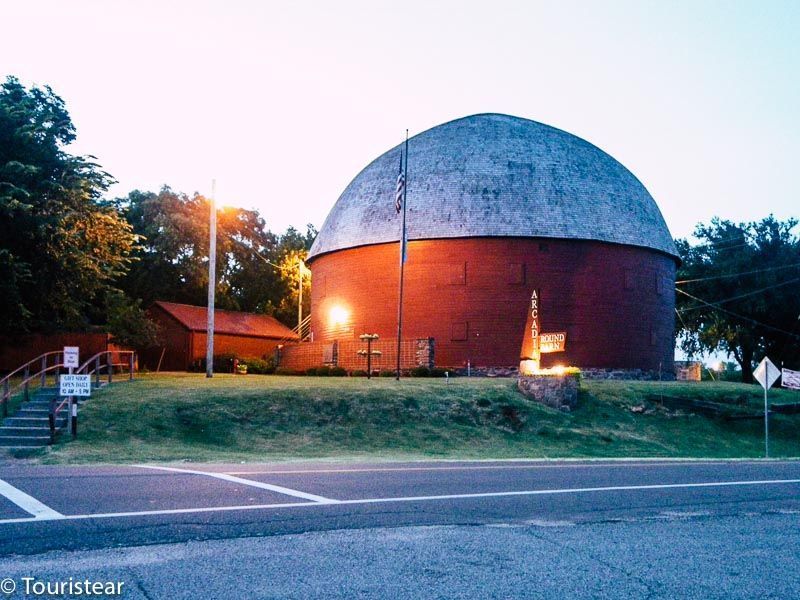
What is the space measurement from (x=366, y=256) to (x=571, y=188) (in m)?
10.6

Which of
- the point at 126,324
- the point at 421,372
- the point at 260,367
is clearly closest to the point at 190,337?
the point at 126,324

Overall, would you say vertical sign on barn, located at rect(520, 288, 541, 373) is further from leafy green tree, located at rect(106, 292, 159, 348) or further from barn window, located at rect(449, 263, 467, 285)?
leafy green tree, located at rect(106, 292, 159, 348)

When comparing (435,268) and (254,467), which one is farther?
(435,268)

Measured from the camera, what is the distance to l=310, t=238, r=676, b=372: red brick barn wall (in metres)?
38.8

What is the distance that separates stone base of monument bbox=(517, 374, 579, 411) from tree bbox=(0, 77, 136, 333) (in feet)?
57.4

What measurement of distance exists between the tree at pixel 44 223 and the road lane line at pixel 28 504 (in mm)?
19770

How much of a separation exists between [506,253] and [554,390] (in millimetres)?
10462

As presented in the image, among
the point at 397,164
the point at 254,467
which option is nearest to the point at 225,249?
the point at 397,164

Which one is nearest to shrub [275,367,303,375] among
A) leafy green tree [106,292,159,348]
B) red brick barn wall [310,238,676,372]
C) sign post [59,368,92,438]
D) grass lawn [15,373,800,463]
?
red brick barn wall [310,238,676,372]

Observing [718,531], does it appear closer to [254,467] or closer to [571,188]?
[254,467]

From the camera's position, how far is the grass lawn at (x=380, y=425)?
21875 millimetres

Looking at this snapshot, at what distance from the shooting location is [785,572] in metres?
6.63

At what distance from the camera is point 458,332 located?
39094 millimetres

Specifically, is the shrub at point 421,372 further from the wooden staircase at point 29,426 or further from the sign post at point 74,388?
the sign post at point 74,388
